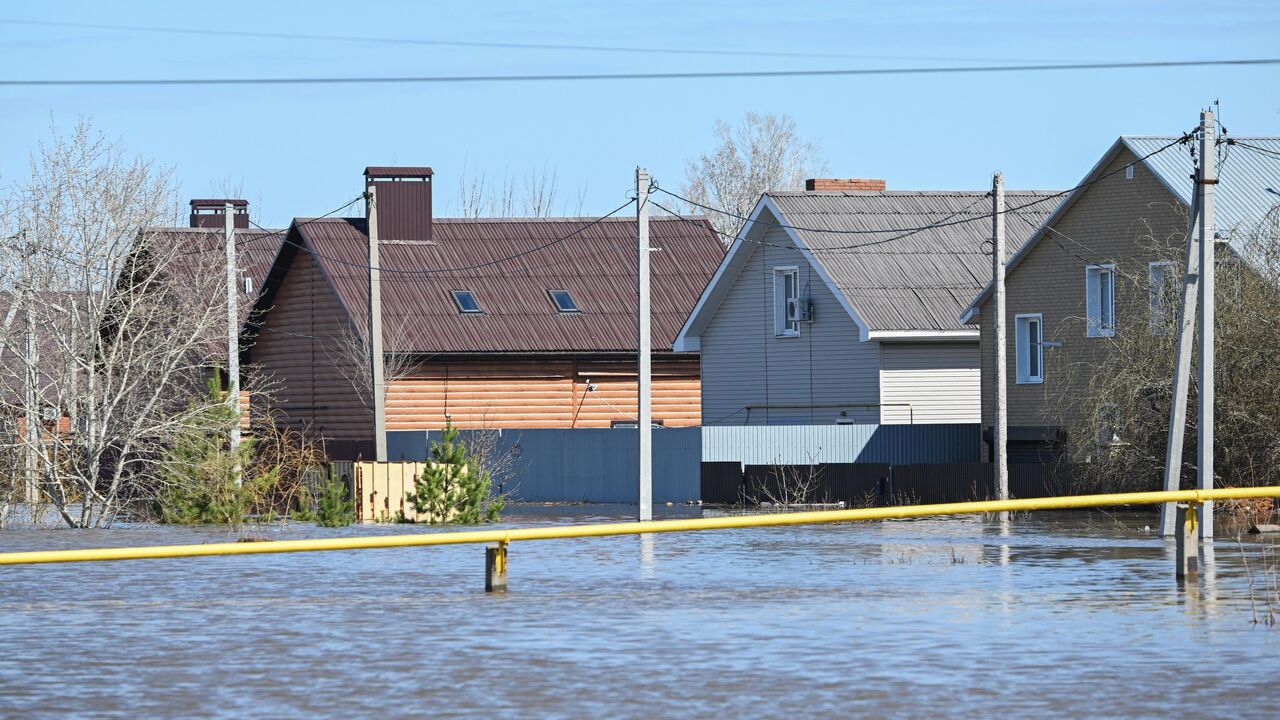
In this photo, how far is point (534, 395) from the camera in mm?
48844

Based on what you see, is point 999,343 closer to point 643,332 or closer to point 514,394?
point 643,332

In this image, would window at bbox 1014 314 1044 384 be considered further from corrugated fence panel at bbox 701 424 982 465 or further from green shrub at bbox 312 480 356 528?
green shrub at bbox 312 480 356 528

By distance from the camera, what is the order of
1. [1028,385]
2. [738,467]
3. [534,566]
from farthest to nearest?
[1028,385], [738,467], [534,566]

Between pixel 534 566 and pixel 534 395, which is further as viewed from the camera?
pixel 534 395

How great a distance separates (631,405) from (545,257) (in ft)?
15.4

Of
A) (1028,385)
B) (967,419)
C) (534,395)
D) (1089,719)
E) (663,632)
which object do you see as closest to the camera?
(1089,719)

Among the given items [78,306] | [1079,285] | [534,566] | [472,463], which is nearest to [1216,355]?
[1079,285]

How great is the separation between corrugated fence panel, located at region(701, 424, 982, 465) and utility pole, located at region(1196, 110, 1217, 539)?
16915mm

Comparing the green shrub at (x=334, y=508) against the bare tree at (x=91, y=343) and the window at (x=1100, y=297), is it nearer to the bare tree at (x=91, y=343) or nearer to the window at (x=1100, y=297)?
the bare tree at (x=91, y=343)

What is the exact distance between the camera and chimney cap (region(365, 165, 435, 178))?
50906mm

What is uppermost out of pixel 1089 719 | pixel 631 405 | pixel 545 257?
pixel 545 257

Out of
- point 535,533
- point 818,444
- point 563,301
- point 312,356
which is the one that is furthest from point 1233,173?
point 535,533

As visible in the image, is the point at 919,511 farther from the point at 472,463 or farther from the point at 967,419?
the point at 967,419

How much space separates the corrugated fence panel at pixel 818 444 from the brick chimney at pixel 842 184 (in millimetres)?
10197
